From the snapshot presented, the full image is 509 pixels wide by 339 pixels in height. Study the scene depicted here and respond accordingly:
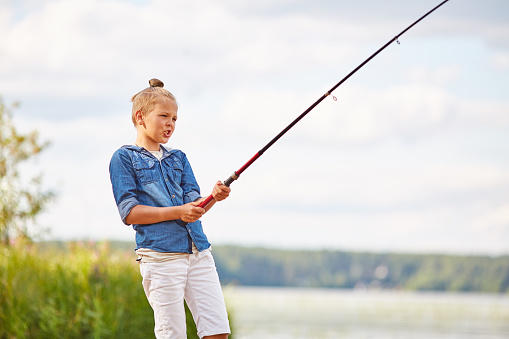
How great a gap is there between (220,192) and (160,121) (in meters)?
0.46

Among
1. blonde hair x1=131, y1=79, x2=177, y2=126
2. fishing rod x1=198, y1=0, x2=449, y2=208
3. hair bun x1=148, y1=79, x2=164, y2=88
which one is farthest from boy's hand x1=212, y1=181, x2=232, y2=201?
hair bun x1=148, y1=79, x2=164, y2=88

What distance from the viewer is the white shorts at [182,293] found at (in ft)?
10.7

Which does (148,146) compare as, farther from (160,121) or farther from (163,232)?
(163,232)

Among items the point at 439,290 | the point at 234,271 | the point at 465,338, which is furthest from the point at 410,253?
the point at 465,338

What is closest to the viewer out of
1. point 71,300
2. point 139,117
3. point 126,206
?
point 126,206

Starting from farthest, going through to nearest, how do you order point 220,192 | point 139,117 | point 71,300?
point 71,300 → point 139,117 → point 220,192

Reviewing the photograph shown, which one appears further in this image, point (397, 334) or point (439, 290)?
point (439, 290)

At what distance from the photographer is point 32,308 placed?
771 cm

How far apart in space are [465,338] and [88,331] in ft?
46.1

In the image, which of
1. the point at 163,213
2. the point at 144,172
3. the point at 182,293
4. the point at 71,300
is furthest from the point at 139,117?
the point at 71,300

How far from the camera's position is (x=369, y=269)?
2267 inches

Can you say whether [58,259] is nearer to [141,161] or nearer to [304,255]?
[141,161]

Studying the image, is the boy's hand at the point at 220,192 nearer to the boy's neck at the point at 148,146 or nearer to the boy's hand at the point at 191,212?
the boy's hand at the point at 191,212

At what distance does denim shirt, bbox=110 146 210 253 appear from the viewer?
10.7 ft
